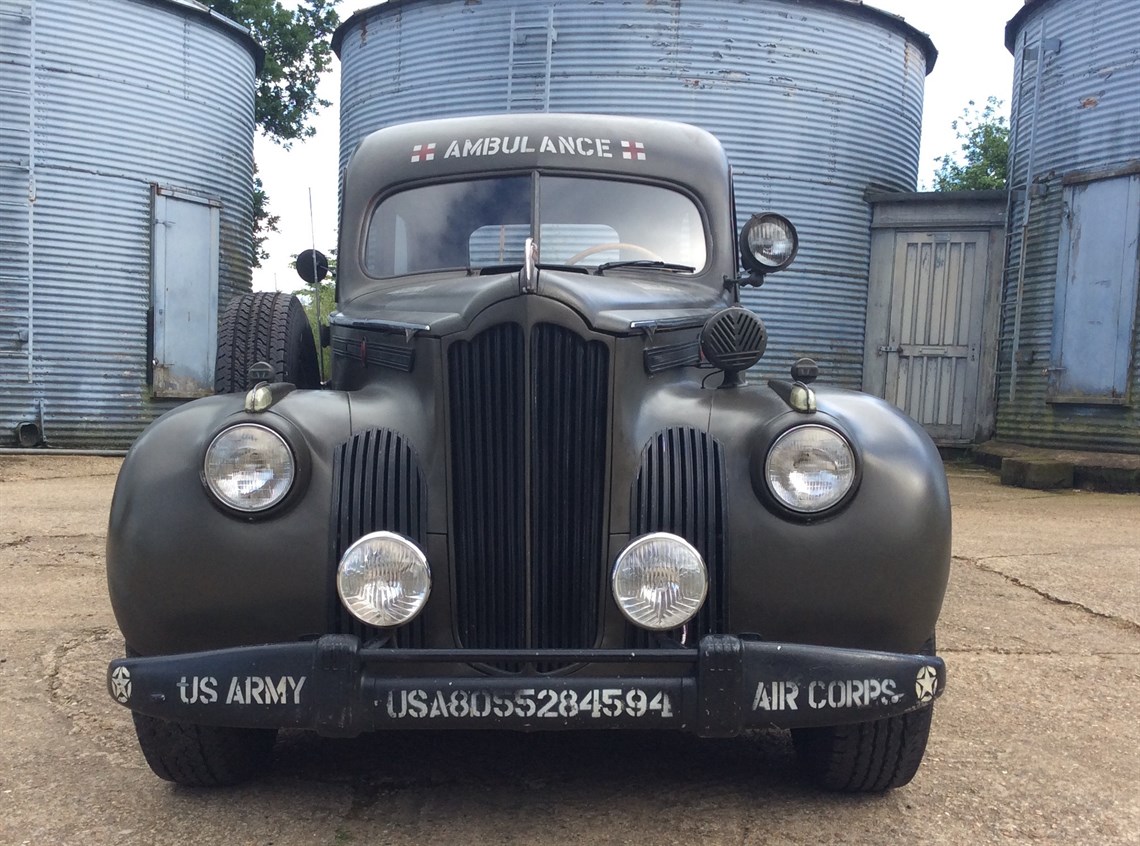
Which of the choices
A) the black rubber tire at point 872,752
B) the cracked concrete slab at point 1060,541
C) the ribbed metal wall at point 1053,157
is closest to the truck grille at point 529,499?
the black rubber tire at point 872,752

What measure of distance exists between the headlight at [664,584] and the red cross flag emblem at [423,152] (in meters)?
2.08

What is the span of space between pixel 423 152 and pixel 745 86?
919 centimetres

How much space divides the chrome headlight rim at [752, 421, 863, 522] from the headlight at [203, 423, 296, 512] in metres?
1.06

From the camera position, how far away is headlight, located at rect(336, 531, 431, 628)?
228 cm

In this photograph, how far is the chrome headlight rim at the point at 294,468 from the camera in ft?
7.69

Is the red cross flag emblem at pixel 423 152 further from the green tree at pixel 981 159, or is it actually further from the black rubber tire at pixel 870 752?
the green tree at pixel 981 159

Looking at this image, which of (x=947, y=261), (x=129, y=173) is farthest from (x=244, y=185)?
(x=947, y=261)

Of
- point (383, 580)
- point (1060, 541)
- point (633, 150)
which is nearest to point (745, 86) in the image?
point (1060, 541)

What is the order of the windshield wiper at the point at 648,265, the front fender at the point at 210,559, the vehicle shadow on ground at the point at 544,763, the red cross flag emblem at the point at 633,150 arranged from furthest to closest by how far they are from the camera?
the red cross flag emblem at the point at 633,150
the windshield wiper at the point at 648,265
the vehicle shadow on ground at the point at 544,763
the front fender at the point at 210,559

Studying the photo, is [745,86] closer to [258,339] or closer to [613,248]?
[613,248]

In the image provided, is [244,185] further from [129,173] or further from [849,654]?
[849,654]

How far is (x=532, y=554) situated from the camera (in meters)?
2.39

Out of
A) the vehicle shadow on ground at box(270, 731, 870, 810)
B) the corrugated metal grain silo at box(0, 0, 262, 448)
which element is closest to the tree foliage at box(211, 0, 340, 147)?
the corrugated metal grain silo at box(0, 0, 262, 448)

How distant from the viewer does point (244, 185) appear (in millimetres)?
14477
